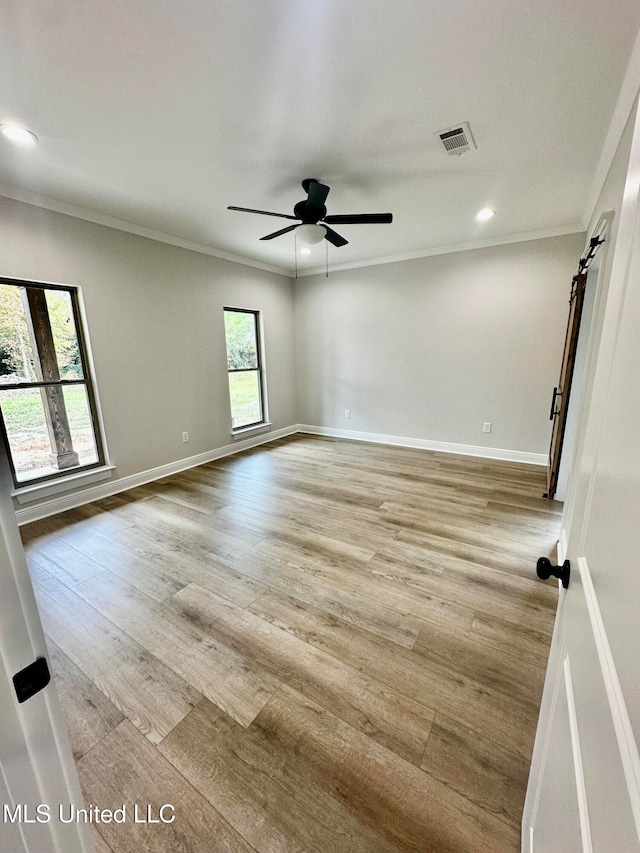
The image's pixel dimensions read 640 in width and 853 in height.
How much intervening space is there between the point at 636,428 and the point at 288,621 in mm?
1834

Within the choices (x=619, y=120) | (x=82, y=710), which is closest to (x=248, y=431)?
(x=82, y=710)

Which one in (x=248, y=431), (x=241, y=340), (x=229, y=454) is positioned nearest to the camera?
(x=229, y=454)

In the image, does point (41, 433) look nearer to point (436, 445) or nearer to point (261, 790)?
point (261, 790)

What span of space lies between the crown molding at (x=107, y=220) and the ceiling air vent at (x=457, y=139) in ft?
9.60

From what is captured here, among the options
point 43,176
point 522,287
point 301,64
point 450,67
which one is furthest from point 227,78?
point 522,287

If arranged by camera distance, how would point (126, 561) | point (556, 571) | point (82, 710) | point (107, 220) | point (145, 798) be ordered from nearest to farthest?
1. point (556, 571)
2. point (145, 798)
3. point (82, 710)
4. point (126, 561)
5. point (107, 220)

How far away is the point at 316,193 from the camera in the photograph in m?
2.49

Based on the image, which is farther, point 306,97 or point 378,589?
point 378,589

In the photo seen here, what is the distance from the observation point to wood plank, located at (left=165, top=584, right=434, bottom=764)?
1309mm

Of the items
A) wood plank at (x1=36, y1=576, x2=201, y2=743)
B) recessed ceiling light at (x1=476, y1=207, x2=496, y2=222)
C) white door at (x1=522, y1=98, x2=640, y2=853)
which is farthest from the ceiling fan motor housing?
wood plank at (x1=36, y1=576, x2=201, y2=743)

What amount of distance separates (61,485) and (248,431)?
2401 mm

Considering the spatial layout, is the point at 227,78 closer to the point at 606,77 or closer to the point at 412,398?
the point at 606,77

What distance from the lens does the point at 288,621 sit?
6.01ft

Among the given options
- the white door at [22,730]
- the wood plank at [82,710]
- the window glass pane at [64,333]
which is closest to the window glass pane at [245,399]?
the window glass pane at [64,333]
